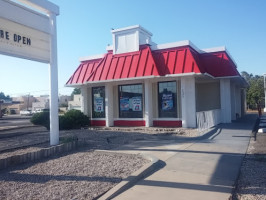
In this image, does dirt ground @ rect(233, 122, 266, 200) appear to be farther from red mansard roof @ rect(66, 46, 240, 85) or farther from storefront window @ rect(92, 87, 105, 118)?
storefront window @ rect(92, 87, 105, 118)

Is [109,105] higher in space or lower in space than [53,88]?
lower

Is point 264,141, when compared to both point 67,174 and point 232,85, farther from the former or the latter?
point 232,85

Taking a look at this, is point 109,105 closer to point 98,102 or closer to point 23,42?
point 98,102

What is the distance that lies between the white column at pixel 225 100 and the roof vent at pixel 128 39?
18.4 ft

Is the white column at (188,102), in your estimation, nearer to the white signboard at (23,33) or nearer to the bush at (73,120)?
the bush at (73,120)

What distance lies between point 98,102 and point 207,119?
24.7 ft

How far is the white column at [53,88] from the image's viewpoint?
28.9 ft

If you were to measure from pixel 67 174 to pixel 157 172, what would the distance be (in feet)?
6.77

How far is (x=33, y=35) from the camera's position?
868 cm

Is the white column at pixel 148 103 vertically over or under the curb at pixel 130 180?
over

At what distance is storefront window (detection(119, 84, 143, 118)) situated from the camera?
15641mm

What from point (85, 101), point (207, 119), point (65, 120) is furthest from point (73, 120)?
point (207, 119)

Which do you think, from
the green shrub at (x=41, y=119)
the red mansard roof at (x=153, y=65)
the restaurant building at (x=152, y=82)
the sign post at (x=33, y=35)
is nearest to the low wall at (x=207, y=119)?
the restaurant building at (x=152, y=82)

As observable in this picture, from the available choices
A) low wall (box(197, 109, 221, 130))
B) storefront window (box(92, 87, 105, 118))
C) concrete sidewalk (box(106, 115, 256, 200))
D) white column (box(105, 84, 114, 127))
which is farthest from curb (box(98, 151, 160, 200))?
storefront window (box(92, 87, 105, 118))
